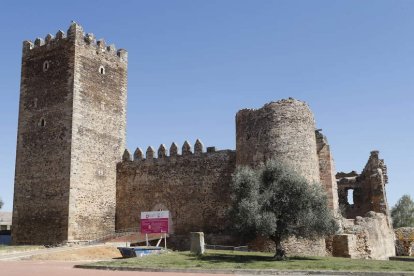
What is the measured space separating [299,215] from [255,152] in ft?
18.1

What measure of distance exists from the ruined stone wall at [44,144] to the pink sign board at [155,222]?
4928 millimetres

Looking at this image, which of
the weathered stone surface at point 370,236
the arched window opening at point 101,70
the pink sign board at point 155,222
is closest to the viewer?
the pink sign board at point 155,222

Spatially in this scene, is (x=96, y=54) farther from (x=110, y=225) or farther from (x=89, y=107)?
(x=110, y=225)

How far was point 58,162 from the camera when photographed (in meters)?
25.7

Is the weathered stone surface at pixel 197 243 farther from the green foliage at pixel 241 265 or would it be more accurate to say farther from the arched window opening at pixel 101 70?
the arched window opening at pixel 101 70

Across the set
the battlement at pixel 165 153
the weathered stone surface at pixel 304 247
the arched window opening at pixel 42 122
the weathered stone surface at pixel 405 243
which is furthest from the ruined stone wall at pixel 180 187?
the weathered stone surface at pixel 405 243

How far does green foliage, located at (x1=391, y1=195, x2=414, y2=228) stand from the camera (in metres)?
51.2

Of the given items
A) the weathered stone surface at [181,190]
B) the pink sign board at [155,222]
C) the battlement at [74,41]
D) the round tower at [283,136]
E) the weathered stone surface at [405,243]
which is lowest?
the weathered stone surface at [405,243]

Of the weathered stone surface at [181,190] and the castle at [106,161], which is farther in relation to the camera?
the weathered stone surface at [181,190]

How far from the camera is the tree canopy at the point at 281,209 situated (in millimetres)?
17172

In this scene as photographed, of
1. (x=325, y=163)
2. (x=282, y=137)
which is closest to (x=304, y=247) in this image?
(x=282, y=137)

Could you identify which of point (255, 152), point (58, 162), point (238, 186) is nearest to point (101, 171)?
point (58, 162)

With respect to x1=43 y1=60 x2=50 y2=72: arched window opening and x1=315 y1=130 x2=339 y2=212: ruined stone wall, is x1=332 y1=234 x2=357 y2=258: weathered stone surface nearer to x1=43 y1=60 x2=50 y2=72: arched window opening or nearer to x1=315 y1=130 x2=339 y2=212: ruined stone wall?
x1=315 y1=130 x2=339 y2=212: ruined stone wall

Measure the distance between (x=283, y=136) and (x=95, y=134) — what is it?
10816 mm
